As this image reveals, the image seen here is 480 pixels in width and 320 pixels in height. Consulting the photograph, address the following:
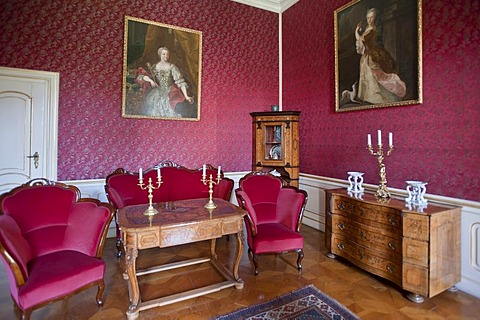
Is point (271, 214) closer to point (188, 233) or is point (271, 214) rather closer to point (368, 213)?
point (368, 213)

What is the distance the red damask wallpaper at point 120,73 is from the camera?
3.70 meters

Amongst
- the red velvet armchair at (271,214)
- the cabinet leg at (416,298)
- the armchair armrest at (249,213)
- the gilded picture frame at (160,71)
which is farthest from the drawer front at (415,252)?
the gilded picture frame at (160,71)

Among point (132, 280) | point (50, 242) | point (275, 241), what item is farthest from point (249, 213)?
point (50, 242)

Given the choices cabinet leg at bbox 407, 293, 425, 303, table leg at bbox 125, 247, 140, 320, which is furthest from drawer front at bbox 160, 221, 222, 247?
cabinet leg at bbox 407, 293, 425, 303

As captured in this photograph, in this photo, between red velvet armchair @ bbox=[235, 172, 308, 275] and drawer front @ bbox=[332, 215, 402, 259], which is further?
red velvet armchair @ bbox=[235, 172, 308, 275]

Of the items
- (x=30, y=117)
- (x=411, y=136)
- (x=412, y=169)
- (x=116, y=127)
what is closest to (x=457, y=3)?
(x=411, y=136)

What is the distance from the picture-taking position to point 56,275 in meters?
2.03

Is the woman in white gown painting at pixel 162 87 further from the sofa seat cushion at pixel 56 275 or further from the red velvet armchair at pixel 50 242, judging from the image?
the sofa seat cushion at pixel 56 275

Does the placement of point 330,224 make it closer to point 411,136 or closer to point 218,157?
point 411,136

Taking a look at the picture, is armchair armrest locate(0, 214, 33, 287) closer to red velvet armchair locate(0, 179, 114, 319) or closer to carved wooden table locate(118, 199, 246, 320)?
red velvet armchair locate(0, 179, 114, 319)

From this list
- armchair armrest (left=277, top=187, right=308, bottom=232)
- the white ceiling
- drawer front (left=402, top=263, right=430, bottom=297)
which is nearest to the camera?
drawer front (left=402, top=263, right=430, bottom=297)

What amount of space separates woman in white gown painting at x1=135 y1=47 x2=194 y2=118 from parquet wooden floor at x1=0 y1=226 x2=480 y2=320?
91.1 inches

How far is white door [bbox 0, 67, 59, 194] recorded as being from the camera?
363 cm

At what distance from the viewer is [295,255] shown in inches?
141
